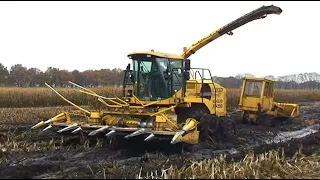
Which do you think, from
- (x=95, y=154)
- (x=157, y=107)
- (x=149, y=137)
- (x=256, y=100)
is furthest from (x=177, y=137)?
(x=256, y=100)

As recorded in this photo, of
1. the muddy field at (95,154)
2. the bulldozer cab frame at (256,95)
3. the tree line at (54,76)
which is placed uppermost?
the tree line at (54,76)

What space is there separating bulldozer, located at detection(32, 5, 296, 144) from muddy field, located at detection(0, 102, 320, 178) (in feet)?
1.46

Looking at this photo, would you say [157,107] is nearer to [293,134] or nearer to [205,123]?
[205,123]

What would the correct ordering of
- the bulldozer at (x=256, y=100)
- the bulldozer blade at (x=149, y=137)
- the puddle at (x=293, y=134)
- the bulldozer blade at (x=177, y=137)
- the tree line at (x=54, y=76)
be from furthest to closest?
1. the tree line at (x=54, y=76)
2. the bulldozer at (x=256, y=100)
3. the puddle at (x=293, y=134)
4. the bulldozer blade at (x=149, y=137)
5. the bulldozer blade at (x=177, y=137)

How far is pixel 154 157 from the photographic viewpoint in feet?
Answer: 32.9

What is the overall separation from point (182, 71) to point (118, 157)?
395 cm

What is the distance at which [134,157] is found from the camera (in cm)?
1036

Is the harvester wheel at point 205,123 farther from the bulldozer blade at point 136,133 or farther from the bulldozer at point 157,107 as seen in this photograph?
the bulldozer blade at point 136,133

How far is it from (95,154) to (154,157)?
161 cm

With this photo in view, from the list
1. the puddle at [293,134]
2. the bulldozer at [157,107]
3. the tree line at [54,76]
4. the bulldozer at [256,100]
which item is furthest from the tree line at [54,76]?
the bulldozer at [157,107]

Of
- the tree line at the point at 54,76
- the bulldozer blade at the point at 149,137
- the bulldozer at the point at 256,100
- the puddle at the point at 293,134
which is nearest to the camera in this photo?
the bulldozer blade at the point at 149,137

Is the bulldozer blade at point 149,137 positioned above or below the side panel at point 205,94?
below

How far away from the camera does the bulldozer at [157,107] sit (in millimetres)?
11078

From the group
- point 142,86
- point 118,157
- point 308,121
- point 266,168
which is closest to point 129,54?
point 142,86
